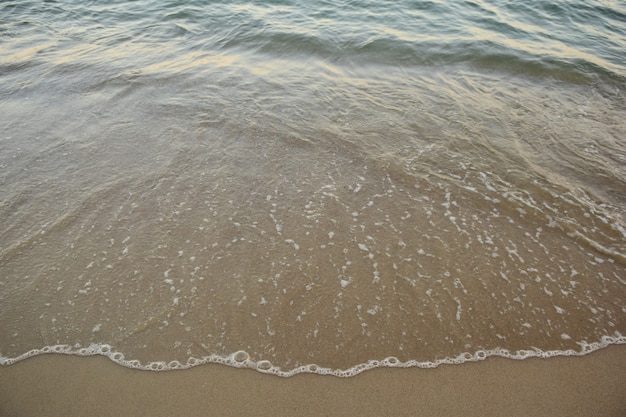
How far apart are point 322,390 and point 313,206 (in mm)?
1900

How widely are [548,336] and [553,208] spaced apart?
1.61 m

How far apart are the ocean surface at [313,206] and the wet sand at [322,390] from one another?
102 mm

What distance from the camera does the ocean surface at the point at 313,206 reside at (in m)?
2.82

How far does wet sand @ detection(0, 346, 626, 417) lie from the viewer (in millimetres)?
2365

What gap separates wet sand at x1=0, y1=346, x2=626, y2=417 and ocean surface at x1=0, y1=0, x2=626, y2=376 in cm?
10

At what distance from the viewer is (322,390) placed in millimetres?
2473

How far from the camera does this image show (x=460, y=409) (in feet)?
7.77

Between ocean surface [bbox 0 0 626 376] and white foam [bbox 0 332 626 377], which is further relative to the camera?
ocean surface [bbox 0 0 626 376]

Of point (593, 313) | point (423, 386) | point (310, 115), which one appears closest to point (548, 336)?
point (593, 313)

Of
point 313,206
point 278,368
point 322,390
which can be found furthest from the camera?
point 313,206

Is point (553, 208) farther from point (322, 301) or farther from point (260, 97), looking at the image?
point (260, 97)

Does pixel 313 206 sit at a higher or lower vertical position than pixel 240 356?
higher

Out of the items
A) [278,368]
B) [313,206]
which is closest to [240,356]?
[278,368]

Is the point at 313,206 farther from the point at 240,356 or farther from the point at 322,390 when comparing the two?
the point at 322,390
